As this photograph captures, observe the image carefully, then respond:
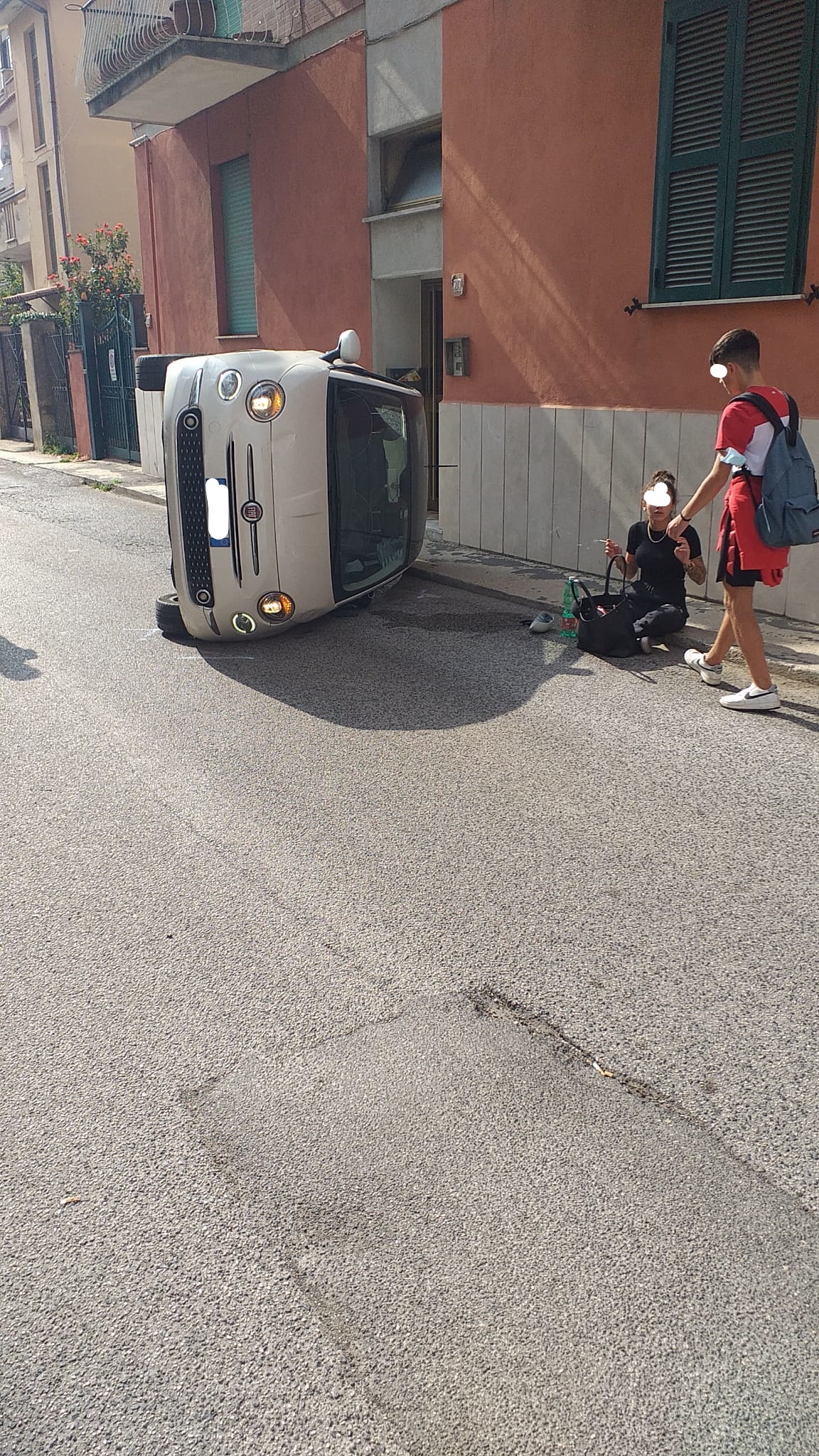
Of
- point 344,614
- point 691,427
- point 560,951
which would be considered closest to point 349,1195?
point 560,951

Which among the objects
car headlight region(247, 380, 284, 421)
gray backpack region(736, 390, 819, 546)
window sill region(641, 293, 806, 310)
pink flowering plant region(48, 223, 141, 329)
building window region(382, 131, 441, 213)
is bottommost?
gray backpack region(736, 390, 819, 546)

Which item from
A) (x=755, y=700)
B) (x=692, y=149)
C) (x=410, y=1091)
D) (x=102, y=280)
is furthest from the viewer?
(x=102, y=280)

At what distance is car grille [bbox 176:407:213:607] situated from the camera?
7.15 meters

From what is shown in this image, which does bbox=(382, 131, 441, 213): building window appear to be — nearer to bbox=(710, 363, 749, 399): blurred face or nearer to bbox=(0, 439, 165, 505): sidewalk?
bbox=(0, 439, 165, 505): sidewalk

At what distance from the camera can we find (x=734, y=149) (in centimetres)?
801

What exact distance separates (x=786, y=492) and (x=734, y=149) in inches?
140

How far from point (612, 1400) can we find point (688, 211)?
815cm

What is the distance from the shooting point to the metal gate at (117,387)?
2062cm

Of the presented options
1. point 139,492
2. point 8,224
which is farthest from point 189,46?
point 8,224

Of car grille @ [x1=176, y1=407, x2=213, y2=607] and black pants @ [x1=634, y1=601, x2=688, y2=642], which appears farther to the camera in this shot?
black pants @ [x1=634, y1=601, x2=688, y2=642]

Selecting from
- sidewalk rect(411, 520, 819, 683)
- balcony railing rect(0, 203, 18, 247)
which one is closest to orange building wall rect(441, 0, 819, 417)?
sidewalk rect(411, 520, 819, 683)

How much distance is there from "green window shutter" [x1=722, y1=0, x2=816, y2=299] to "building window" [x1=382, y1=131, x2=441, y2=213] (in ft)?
14.8

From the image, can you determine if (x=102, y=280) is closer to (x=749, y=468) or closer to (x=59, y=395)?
(x=59, y=395)

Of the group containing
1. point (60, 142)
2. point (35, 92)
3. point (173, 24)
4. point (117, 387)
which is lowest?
point (117, 387)
